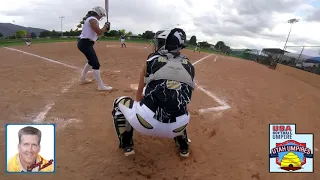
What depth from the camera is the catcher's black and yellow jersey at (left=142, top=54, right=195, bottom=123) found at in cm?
241

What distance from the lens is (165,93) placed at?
2418mm

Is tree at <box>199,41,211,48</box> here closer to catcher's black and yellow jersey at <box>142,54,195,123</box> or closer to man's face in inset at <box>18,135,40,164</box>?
catcher's black and yellow jersey at <box>142,54,195,123</box>

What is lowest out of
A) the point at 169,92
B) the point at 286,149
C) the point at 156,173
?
the point at 156,173

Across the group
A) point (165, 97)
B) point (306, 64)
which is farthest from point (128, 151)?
point (306, 64)

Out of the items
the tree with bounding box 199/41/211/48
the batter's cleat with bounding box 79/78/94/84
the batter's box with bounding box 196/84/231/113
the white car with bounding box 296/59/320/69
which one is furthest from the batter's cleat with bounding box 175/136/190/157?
the tree with bounding box 199/41/211/48

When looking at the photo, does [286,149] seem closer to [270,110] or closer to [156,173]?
[156,173]

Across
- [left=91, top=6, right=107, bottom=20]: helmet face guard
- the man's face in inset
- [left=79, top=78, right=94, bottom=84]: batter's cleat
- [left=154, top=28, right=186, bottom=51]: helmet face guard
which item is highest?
[left=91, top=6, right=107, bottom=20]: helmet face guard

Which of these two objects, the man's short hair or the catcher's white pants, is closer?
the catcher's white pants

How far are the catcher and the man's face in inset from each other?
1.02 meters

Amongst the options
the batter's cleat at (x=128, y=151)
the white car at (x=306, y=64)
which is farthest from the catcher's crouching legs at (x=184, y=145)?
the white car at (x=306, y=64)

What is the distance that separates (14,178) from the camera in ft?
7.91

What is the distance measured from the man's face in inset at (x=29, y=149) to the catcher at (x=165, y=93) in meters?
1.02

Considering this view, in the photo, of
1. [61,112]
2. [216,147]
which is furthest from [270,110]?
[61,112]

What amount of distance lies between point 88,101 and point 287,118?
417 cm
